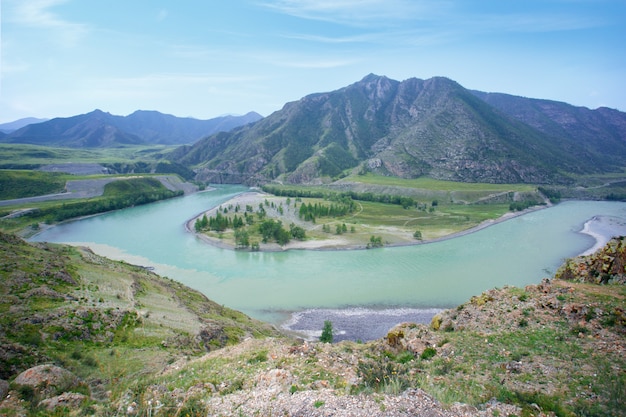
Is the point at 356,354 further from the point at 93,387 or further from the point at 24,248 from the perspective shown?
→ the point at 24,248

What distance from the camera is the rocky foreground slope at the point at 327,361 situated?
992 cm

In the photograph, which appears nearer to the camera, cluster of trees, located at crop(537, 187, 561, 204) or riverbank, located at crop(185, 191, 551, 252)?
riverbank, located at crop(185, 191, 551, 252)

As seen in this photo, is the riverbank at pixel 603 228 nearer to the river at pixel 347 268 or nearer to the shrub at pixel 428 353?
the river at pixel 347 268

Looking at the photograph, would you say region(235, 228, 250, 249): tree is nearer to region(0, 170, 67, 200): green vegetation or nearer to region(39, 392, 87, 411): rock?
region(39, 392, 87, 411): rock

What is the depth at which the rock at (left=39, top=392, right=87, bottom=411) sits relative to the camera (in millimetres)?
10242

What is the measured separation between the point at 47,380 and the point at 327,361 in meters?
10.5

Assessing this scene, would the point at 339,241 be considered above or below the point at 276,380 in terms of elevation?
below

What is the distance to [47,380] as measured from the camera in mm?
11781

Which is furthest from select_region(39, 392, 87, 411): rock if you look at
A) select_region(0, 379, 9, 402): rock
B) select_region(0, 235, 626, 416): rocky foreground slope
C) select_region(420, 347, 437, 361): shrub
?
select_region(420, 347, 437, 361): shrub

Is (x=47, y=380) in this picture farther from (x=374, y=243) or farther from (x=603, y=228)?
(x=603, y=228)

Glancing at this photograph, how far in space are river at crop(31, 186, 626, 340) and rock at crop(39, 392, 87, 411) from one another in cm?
2444

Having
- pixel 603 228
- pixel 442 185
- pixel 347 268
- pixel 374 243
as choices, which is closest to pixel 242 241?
pixel 347 268

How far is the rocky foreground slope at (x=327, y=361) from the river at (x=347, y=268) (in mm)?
16777

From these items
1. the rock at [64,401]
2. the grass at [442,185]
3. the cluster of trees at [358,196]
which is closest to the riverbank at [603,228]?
the grass at [442,185]
